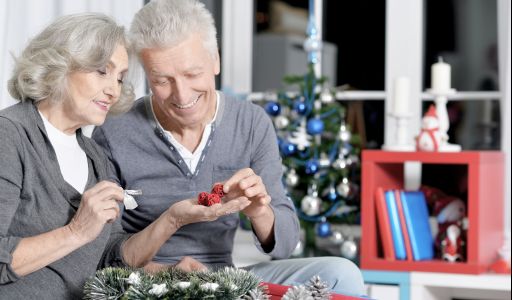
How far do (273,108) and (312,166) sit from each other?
27 cm

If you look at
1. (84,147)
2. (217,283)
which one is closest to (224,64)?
(84,147)

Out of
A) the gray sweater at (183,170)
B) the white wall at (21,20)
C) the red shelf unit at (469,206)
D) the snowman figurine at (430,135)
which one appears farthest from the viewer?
the snowman figurine at (430,135)

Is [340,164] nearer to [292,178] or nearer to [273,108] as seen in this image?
[292,178]

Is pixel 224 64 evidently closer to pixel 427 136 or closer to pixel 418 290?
pixel 427 136

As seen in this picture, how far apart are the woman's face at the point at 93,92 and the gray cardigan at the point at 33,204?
8 cm

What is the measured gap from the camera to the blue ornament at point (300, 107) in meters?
3.37

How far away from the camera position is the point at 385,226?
3107mm

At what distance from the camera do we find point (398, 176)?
Result: 3.41 metres

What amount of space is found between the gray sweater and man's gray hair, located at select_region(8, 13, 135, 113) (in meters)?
0.38

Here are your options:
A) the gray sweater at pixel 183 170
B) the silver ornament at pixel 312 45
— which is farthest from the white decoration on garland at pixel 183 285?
the silver ornament at pixel 312 45

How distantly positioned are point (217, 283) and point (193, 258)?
0.57 meters

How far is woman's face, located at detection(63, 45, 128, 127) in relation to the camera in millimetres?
1945

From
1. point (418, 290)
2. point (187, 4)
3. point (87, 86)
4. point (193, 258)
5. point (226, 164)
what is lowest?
point (418, 290)

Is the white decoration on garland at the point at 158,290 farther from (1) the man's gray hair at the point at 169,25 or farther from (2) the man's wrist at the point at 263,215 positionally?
(1) the man's gray hair at the point at 169,25
